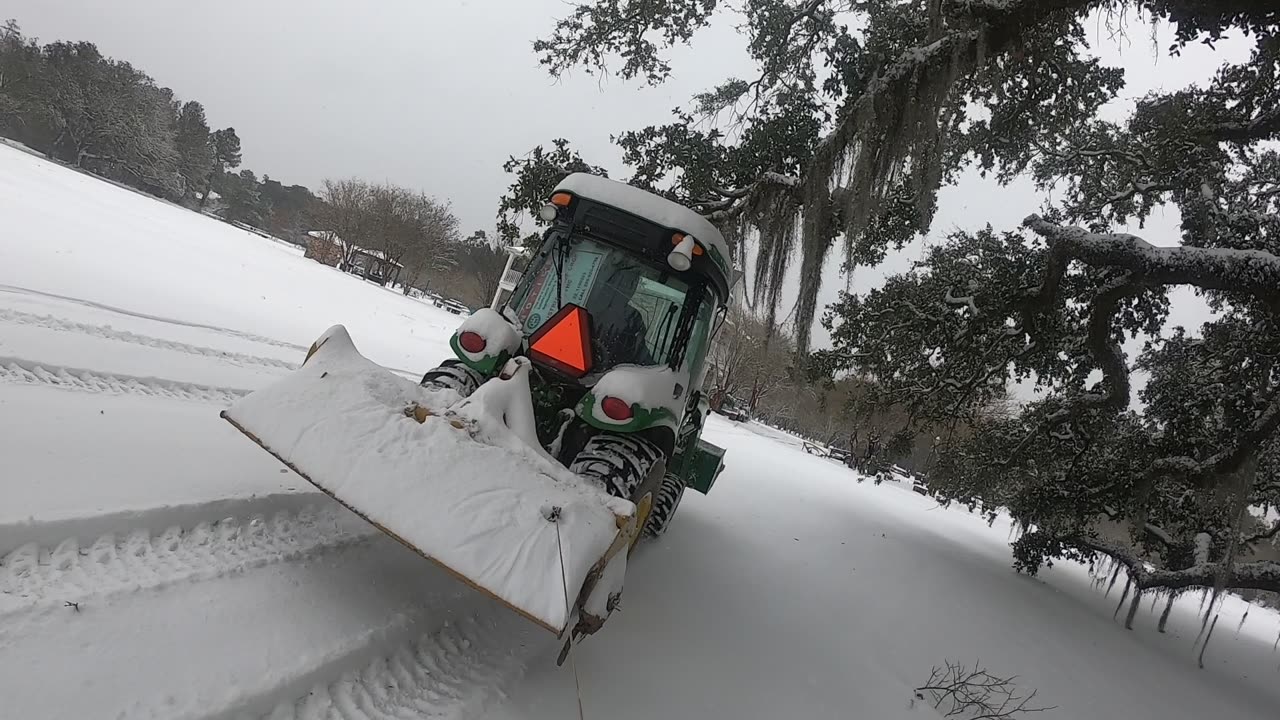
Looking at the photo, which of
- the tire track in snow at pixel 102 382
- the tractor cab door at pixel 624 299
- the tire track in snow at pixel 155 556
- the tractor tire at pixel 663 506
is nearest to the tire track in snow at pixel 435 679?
the tire track in snow at pixel 155 556

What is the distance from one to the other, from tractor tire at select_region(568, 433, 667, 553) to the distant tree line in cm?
3343

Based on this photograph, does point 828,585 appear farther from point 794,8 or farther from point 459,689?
point 794,8

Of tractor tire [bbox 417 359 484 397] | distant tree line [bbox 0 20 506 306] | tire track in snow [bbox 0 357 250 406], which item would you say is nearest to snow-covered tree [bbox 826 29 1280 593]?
tractor tire [bbox 417 359 484 397]

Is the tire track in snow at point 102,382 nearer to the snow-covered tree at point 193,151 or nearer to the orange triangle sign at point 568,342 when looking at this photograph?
the orange triangle sign at point 568,342

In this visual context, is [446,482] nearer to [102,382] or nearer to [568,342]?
[568,342]

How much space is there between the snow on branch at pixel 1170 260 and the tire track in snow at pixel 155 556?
22.2 feet

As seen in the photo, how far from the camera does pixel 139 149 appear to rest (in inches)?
1806

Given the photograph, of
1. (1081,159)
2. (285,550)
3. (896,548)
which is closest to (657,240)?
(285,550)

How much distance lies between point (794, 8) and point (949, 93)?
9.70ft

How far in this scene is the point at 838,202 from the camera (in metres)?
5.96

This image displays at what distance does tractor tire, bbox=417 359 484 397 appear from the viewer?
10.4 ft

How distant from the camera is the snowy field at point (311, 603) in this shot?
6.03 ft

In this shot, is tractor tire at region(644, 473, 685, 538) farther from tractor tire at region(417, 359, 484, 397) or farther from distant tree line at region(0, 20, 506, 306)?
distant tree line at region(0, 20, 506, 306)

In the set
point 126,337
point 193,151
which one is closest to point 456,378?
point 126,337
